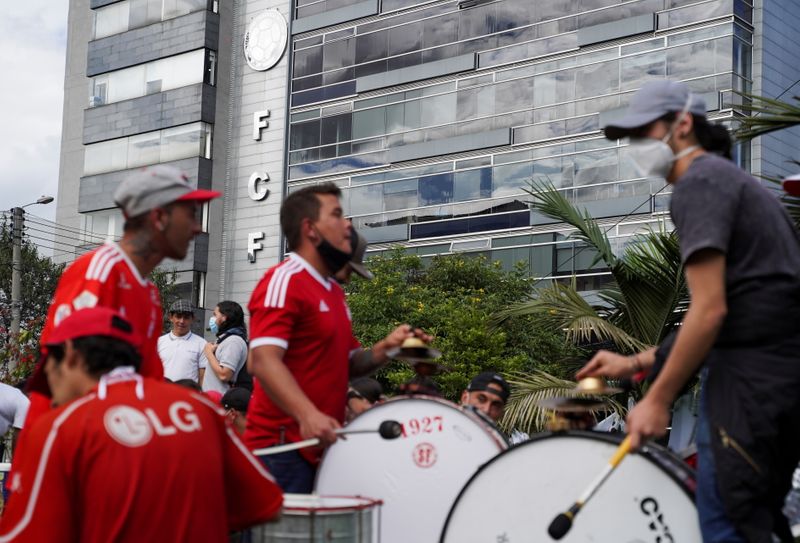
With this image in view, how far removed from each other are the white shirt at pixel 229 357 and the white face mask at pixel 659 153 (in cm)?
642

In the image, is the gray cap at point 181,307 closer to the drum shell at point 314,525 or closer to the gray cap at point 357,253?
the gray cap at point 357,253

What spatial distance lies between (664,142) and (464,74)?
33.1m

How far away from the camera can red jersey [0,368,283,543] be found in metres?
3.09

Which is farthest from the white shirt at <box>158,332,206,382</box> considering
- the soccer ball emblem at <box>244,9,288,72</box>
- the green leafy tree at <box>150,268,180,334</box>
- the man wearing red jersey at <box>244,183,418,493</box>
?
the soccer ball emblem at <box>244,9,288,72</box>

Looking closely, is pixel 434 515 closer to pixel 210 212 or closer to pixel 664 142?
pixel 664 142

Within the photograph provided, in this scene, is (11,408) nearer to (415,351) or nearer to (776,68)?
(415,351)

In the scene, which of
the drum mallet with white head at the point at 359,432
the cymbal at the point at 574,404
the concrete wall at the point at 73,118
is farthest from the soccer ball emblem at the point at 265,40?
the cymbal at the point at 574,404

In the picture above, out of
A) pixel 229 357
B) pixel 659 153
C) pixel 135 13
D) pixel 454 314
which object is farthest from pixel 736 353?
pixel 135 13

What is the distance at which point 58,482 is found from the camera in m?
3.09

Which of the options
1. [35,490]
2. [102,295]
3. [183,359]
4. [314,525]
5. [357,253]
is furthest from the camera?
[183,359]

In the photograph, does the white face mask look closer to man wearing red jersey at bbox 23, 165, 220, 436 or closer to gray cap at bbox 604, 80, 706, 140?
gray cap at bbox 604, 80, 706, 140

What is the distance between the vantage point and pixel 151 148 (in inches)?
1758

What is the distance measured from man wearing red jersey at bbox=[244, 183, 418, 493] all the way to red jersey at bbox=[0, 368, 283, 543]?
4.32 feet

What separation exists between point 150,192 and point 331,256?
3.57ft
